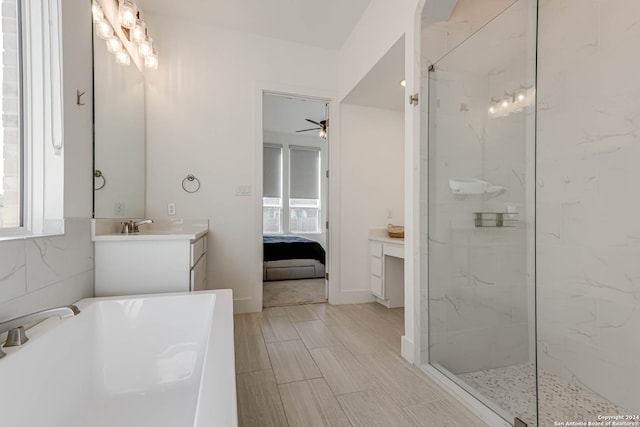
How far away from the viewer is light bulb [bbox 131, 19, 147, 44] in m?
2.19

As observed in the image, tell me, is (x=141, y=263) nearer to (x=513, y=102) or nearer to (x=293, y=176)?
(x=513, y=102)

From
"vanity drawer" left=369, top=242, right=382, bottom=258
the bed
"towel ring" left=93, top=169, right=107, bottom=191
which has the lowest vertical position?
the bed

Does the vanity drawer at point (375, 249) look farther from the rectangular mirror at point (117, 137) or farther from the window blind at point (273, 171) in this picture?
the window blind at point (273, 171)

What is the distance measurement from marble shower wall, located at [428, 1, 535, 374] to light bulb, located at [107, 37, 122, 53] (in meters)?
2.16

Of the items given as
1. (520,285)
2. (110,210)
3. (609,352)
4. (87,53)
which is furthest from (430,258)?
(87,53)

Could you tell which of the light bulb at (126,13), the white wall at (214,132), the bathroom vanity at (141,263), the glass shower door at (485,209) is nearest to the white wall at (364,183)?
the white wall at (214,132)

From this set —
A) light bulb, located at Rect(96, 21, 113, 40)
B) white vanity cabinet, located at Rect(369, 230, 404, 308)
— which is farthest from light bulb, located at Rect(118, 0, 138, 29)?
white vanity cabinet, located at Rect(369, 230, 404, 308)

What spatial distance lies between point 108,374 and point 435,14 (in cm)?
269

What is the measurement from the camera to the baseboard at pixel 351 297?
3.12 meters

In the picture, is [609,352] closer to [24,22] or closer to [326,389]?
A: [326,389]

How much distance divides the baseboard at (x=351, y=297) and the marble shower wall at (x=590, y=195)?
163 centimetres

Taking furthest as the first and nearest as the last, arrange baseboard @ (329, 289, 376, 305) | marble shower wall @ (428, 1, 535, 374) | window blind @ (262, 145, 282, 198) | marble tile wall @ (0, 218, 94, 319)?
window blind @ (262, 145, 282, 198) < baseboard @ (329, 289, 376, 305) < marble shower wall @ (428, 1, 535, 374) < marble tile wall @ (0, 218, 94, 319)

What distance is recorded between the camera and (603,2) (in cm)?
158

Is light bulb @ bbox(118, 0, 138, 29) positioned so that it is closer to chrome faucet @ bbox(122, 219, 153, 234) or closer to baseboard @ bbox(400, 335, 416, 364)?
chrome faucet @ bbox(122, 219, 153, 234)
